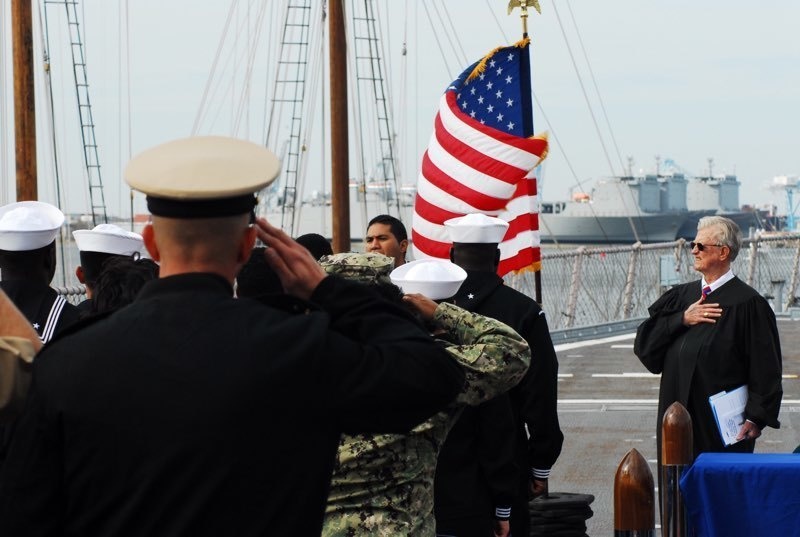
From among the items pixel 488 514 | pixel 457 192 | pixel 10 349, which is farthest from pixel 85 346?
pixel 457 192

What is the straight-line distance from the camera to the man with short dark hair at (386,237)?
8109 mm

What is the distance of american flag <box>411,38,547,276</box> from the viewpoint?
37.7 feet

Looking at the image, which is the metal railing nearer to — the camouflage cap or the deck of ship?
the deck of ship

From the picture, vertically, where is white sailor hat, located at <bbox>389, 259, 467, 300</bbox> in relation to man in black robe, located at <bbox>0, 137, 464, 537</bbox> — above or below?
below

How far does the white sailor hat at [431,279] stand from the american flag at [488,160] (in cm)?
667

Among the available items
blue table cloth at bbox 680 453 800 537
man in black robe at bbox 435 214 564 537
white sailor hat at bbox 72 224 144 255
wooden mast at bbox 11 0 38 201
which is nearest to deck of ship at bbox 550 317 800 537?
man in black robe at bbox 435 214 564 537

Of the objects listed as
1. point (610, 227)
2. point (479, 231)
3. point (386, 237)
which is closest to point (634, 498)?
point (479, 231)

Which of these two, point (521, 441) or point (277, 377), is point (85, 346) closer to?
point (277, 377)

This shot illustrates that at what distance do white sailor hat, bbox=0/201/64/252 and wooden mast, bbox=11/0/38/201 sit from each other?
44.9 ft

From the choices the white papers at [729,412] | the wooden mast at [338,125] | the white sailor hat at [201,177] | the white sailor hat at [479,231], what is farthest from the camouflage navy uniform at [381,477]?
the wooden mast at [338,125]

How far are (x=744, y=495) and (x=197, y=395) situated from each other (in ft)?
10.6

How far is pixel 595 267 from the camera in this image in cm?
2178

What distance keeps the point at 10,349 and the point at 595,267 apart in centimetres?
1981

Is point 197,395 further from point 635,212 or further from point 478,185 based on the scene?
point 635,212
